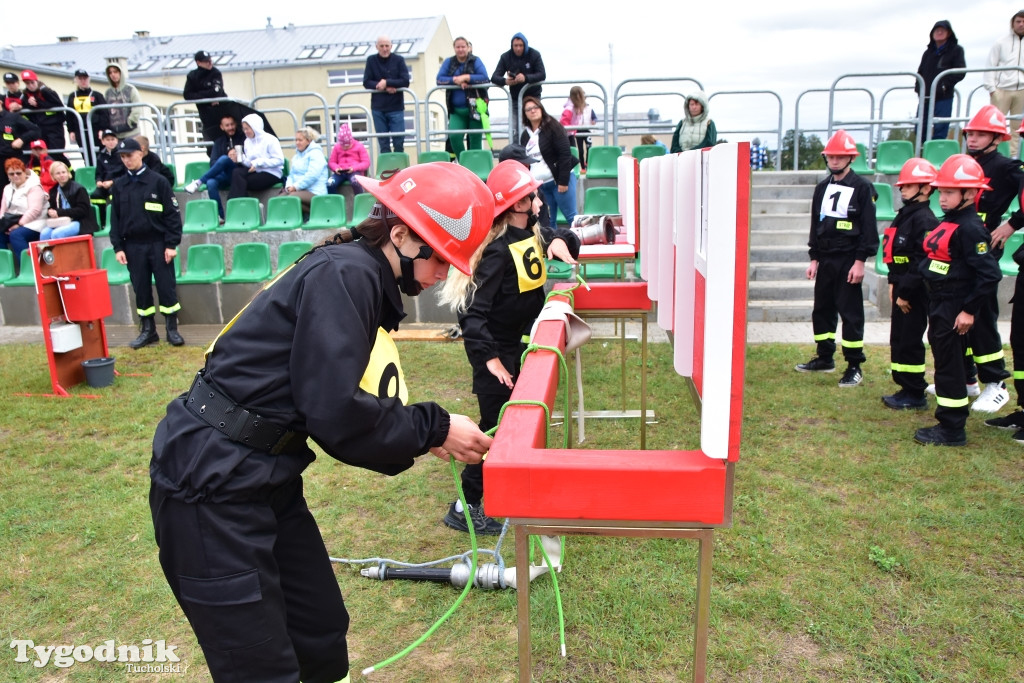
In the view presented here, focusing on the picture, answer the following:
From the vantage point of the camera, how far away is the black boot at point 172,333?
9.11m

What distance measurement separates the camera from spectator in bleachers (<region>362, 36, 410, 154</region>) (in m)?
11.4

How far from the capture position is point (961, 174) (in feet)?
17.1

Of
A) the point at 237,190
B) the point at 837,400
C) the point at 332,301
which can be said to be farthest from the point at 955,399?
the point at 237,190

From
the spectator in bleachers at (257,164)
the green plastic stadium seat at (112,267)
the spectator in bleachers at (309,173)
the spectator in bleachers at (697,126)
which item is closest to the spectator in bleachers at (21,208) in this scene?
the green plastic stadium seat at (112,267)

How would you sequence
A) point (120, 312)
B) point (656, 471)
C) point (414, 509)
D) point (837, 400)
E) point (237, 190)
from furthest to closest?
point (237, 190)
point (120, 312)
point (837, 400)
point (414, 509)
point (656, 471)

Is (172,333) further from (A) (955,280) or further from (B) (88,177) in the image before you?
(A) (955,280)

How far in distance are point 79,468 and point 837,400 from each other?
5958 millimetres

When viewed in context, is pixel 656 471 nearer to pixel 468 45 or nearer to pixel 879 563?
pixel 879 563

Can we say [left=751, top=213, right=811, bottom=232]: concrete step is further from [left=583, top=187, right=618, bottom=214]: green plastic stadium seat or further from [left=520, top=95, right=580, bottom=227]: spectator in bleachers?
[left=520, top=95, right=580, bottom=227]: spectator in bleachers

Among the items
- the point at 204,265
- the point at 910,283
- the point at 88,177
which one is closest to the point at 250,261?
the point at 204,265

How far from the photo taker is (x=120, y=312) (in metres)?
10.5

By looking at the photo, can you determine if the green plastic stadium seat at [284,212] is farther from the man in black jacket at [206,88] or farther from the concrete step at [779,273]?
the concrete step at [779,273]

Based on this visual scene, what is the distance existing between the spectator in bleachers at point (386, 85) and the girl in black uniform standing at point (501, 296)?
779 cm

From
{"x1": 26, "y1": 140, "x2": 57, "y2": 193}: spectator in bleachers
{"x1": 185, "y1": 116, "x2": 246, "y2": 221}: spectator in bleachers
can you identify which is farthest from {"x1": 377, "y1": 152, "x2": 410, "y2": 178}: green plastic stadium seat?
{"x1": 26, "y1": 140, "x2": 57, "y2": 193}: spectator in bleachers
